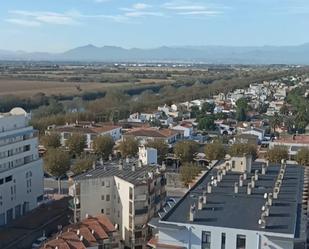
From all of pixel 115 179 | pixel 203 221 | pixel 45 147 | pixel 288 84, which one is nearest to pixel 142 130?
pixel 45 147

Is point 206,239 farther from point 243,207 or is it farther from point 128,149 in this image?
point 128,149

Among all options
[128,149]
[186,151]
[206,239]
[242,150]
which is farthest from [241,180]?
[128,149]

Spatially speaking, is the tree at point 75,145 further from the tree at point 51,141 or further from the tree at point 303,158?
the tree at point 303,158

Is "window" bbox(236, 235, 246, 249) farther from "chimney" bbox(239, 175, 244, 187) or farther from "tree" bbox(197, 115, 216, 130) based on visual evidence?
"tree" bbox(197, 115, 216, 130)

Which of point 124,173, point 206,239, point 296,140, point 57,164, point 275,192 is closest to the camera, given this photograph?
point 206,239

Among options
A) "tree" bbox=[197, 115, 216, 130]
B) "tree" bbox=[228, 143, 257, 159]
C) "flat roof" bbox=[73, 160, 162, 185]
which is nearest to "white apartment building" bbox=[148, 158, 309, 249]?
"flat roof" bbox=[73, 160, 162, 185]
